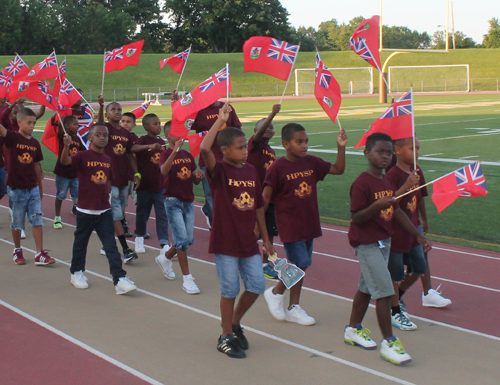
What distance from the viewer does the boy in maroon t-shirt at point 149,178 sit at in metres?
7.99

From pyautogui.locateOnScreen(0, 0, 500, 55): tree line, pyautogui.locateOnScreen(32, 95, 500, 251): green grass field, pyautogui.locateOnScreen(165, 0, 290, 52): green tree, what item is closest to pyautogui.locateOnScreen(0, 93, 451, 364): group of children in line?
pyautogui.locateOnScreen(32, 95, 500, 251): green grass field

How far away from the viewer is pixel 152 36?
88.2m

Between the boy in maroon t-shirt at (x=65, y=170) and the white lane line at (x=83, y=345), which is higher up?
the boy in maroon t-shirt at (x=65, y=170)

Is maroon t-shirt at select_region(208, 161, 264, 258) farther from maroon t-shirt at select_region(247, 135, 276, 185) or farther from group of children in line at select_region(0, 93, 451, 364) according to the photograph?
maroon t-shirt at select_region(247, 135, 276, 185)

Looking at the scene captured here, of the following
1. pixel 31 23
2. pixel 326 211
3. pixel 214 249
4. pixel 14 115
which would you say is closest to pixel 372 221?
pixel 214 249

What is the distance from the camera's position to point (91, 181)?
669cm

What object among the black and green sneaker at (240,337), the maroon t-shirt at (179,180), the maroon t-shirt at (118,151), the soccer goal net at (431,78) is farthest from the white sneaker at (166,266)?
the soccer goal net at (431,78)

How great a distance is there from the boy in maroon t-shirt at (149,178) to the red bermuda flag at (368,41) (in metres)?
2.74

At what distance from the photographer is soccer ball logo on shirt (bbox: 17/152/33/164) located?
25.5 ft

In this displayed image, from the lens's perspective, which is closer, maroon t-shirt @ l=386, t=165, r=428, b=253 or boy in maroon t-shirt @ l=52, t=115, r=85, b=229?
maroon t-shirt @ l=386, t=165, r=428, b=253

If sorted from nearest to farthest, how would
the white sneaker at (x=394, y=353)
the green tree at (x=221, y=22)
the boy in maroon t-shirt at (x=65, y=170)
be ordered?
1. the white sneaker at (x=394, y=353)
2. the boy in maroon t-shirt at (x=65, y=170)
3. the green tree at (x=221, y=22)

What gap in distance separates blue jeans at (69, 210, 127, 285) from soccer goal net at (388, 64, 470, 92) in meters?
60.8

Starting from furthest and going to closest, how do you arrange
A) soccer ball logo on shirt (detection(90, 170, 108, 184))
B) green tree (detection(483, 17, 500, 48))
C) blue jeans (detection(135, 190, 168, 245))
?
green tree (detection(483, 17, 500, 48)) < blue jeans (detection(135, 190, 168, 245)) < soccer ball logo on shirt (detection(90, 170, 108, 184))

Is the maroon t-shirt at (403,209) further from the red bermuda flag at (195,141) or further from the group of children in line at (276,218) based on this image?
the red bermuda flag at (195,141)
